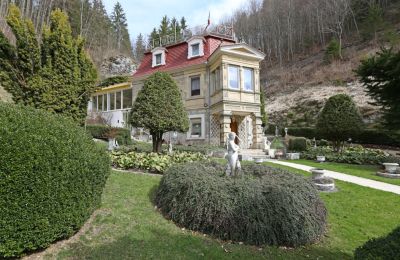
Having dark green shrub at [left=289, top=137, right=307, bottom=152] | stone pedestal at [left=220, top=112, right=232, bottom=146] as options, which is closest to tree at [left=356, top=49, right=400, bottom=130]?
dark green shrub at [left=289, top=137, right=307, bottom=152]

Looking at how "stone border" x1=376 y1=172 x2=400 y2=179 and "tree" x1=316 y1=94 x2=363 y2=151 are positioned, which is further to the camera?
"tree" x1=316 y1=94 x2=363 y2=151

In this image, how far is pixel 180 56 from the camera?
23.0 meters

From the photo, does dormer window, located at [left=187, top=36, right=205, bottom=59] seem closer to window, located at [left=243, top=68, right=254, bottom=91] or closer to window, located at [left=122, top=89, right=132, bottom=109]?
window, located at [left=243, top=68, right=254, bottom=91]

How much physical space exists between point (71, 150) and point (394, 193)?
9.91 meters

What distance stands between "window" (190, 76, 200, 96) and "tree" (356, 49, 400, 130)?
37.0 ft

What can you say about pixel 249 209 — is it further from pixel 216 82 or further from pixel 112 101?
pixel 112 101

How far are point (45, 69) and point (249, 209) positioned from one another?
765cm

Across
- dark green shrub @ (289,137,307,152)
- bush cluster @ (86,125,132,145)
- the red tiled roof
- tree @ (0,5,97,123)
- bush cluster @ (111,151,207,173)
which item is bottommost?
bush cluster @ (111,151,207,173)

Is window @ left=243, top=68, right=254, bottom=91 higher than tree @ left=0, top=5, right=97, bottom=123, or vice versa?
window @ left=243, top=68, right=254, bottom=91

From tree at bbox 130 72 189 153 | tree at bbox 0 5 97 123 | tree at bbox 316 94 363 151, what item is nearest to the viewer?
tree at bbox 0 5 97 123

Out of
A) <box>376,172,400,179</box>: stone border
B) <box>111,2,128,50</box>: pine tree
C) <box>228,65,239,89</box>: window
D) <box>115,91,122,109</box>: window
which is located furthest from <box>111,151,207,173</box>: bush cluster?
<box>111,2,128,50</box>: pine tree

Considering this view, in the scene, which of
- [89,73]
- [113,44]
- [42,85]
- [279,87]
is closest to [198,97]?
[89,73]

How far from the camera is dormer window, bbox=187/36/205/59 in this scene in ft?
70.8

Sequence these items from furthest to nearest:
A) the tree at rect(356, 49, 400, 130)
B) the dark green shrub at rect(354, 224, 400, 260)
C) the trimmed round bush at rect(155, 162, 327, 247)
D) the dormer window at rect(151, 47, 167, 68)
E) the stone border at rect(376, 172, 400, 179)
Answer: the dormer window at rect(151, 47, 167, 68), the tree at rect(356, 49, 400, 130), the stone border at rect(376, 172, 400, 179), the trimmed round bush at rect(155, 162, 327, 247), the dark green shrub at rect(354, 224, 400, 260)
